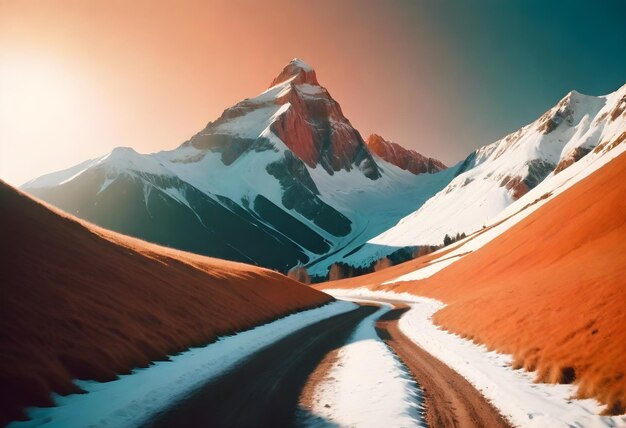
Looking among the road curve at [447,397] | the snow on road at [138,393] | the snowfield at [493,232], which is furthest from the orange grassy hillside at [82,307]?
the snowfield at [493,232]

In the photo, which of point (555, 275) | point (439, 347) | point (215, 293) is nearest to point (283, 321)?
point (215, 293)

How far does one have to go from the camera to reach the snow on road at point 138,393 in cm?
945

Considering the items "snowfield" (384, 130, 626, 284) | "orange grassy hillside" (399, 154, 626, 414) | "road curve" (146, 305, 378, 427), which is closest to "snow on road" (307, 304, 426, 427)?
"road curve" (146, 305, 378, 427)

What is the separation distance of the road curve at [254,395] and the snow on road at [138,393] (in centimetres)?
57

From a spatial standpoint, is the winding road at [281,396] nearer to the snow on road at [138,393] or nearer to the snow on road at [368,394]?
the snow on road at [368,394]

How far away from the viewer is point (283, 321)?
31.9 meters

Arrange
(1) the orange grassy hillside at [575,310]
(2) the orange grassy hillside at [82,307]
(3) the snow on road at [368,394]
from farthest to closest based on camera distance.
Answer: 1. (1) the orange grassy hillside at [575,310]
2. (2) the orange grassy hillside at [82,307]
3. (3) the snow on road at [368,394]

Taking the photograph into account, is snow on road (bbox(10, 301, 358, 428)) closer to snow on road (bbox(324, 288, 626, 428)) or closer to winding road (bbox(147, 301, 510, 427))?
winding road (bbox(147, 301, 510, 427))

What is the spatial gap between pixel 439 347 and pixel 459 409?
9.80 meters

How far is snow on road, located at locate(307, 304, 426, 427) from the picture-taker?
977 centimetres

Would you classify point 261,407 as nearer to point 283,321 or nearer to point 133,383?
point 133,383

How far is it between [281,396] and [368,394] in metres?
2.70

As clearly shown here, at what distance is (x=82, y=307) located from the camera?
607 inches

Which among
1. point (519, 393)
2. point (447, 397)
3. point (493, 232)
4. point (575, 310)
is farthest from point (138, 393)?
point (493, 232)
